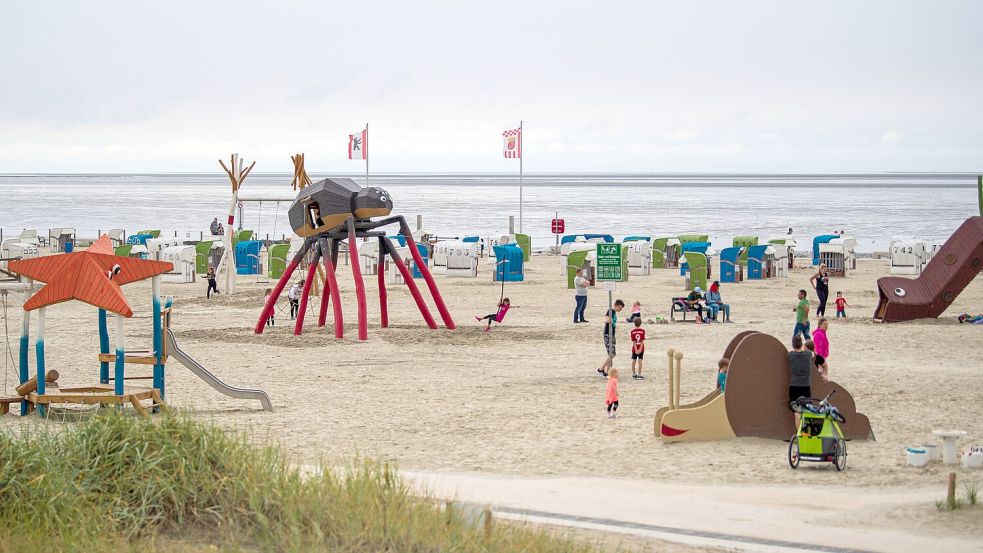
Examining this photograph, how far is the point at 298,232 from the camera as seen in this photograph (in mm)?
26125

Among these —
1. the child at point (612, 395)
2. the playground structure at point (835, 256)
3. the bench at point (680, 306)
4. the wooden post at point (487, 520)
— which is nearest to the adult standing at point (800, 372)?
the child at point (612, 395)

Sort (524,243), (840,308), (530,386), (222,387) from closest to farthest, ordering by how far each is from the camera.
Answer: (222,387) < (530,386) < (840,308) < (524,243)

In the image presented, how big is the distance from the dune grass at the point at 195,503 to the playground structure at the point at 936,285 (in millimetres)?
19124

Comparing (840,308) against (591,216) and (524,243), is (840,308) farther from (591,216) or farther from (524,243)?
(591,216)

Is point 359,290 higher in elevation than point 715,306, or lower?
higher

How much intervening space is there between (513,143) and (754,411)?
45696 mm

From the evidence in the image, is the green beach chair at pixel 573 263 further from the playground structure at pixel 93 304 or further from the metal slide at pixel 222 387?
the playground structure at pixel 93 304

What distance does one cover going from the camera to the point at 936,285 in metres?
27.1

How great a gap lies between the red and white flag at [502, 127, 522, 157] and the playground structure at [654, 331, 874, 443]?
147 feet

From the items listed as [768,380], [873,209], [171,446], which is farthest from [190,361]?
[873,209]

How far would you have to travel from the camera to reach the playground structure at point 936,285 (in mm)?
26938

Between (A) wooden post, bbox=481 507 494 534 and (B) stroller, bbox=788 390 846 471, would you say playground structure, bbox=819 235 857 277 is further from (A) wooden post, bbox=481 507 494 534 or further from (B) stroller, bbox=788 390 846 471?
(A) wooden post, bbox=481 507 494 534

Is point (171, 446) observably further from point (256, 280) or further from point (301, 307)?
point (256, 280)

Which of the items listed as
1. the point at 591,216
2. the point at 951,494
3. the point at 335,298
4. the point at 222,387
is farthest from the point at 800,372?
the point at 591,216
